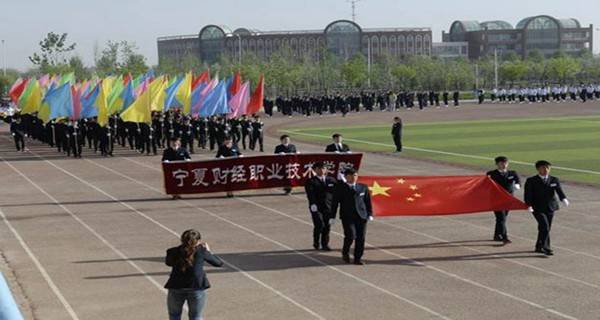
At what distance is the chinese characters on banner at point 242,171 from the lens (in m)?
23.0

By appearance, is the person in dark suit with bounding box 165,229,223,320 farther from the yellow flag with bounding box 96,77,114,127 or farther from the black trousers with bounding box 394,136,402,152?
the black trousers with bounding box 394,136,402,152

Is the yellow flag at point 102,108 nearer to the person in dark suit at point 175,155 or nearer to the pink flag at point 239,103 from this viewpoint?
the pink flag at point 239,103

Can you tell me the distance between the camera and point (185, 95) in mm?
38000

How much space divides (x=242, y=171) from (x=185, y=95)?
1540cm

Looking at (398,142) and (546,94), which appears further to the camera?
(546,94)

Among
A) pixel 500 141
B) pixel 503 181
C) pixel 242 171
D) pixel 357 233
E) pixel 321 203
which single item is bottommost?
pixel 500 141

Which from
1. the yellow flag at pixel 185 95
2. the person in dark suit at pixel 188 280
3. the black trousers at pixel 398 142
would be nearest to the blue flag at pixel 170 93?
the yellow flag at pixel 185 95

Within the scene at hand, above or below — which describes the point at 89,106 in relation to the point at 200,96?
below

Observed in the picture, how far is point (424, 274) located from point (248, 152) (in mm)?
23437

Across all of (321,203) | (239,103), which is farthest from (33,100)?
(321,203)

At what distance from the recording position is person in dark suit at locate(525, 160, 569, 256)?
588 inches

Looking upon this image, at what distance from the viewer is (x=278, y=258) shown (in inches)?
602

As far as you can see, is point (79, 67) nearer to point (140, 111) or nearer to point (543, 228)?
point (140, 111)

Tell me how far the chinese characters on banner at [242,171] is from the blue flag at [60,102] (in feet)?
51.8
